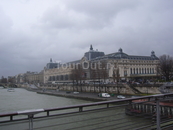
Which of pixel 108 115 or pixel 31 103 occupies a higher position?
pixel 108 115

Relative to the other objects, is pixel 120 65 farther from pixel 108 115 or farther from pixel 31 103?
pixel 108 115

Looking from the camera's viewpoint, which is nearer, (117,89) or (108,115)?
(108,115)

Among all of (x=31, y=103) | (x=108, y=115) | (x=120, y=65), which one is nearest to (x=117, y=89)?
(x=31, y=103)

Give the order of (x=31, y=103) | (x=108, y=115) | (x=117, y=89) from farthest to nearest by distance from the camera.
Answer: (x=117, y=89), (x=31, y=103), (x=108, y=115)

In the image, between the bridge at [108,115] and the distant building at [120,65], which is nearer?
the bridge at [108,115]

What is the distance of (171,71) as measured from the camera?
4088 cm

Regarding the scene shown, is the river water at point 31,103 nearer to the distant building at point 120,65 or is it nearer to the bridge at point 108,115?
the distant building at point 120,65

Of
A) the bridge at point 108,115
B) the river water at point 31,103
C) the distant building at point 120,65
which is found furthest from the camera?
the distant building at point 120,65

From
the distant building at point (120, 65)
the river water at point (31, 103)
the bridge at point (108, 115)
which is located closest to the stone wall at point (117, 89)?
the distant building at point (120, 65)

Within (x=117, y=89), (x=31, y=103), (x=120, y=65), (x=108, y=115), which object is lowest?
(x=31, y=103)

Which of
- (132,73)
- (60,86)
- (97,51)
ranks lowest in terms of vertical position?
(60,86)

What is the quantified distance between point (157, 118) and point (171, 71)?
4088cm

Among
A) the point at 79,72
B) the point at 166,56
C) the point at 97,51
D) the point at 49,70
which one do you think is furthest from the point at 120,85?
the point at 49,70

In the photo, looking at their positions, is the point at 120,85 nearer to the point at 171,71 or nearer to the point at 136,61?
the point at 171,71
